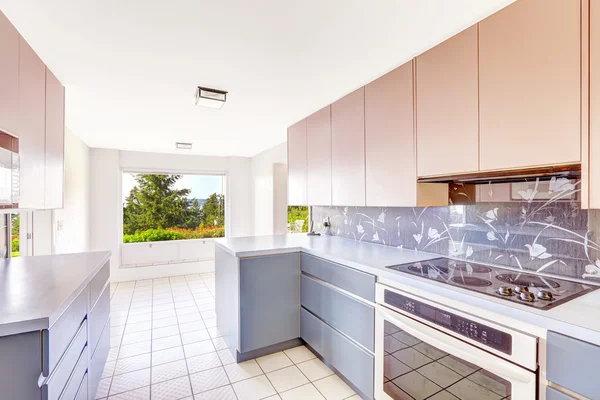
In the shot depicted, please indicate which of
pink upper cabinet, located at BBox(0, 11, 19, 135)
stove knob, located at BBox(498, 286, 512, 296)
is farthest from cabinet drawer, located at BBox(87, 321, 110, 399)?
stove knob, located at BBox(498, 286, 512, 296)

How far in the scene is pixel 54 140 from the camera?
1996 millimetres

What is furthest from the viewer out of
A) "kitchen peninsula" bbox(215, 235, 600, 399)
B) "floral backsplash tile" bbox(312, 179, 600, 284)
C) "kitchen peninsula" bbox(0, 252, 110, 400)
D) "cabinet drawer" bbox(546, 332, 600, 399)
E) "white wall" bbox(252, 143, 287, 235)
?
"white wall" bbox(252, 143, 287, 235)

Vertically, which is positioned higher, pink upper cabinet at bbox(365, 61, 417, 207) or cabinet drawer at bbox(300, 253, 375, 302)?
pink upper cabinet at bbox(365, 61, 417, 207)

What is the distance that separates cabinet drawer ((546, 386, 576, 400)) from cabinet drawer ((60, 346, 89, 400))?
1838 millimetres

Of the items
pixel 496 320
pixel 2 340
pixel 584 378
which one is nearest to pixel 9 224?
pixel 2 340

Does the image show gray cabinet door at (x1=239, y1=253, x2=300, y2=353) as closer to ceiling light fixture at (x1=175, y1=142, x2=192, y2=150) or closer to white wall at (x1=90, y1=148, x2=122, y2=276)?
ceiling light fixture at (x1=175, y1=142, x2=192, y2=150)

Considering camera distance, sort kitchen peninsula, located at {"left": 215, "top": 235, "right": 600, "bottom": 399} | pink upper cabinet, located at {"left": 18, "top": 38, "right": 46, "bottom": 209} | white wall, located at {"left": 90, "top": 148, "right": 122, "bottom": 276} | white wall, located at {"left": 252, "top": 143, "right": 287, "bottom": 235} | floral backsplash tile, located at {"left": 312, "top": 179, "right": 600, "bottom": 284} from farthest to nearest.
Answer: white wall, located at {"left": 252, "top": 143, "right": 287, "bottom": 235} < white wall, located at {"left": 90, "top": 148, "right": 122, "bottom": 276} < pink upper cabinet, located at {"left": 18, "top": 38, "right": 46, "bottom": 209} < floral backsplash tile, located at {"left": 312, "top": 179, "right": 600, "bottom": 284} < kitchen peninsula, located at {"left": 215, "top": 235, "right": 600, "bottom": 399}

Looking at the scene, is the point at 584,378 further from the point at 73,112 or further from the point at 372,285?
the point at 73,112

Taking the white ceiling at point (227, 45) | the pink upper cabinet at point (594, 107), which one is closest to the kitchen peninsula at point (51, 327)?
the white ceiling at point (227, 45)

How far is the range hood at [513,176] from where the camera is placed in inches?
51.3

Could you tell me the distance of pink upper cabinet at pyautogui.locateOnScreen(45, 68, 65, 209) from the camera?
1.89m

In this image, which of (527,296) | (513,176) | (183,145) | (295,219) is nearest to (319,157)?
(513,176)

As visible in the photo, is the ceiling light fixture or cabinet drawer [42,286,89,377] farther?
the ceiling light fixture

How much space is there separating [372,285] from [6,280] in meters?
1.98
